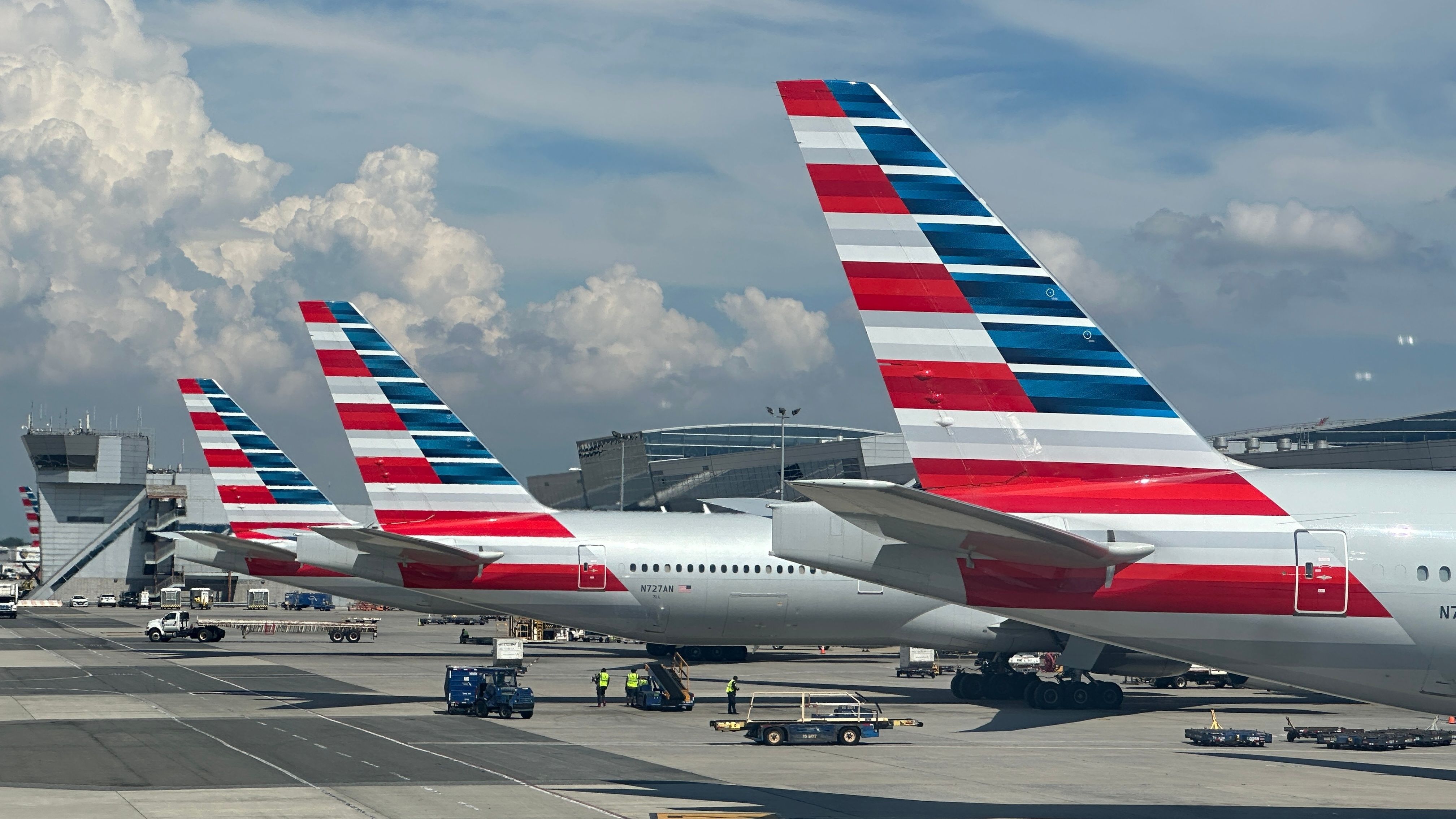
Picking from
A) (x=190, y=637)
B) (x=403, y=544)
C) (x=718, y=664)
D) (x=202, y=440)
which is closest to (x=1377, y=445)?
(x=718, y=664)

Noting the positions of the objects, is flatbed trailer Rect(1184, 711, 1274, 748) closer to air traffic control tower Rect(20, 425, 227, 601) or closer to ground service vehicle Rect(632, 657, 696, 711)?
ground service vehicle Rect(632, 657, 696, 711)

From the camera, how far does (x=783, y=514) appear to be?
1836 centimetres

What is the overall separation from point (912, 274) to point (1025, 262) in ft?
5.52

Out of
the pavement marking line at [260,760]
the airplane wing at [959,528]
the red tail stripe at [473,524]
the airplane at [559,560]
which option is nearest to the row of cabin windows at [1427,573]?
the airplane wing at [959,528]

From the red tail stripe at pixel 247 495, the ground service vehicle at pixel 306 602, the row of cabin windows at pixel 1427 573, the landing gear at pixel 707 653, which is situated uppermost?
the red tail stripe at pixel 247 495

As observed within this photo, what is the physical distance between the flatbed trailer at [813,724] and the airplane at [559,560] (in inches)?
156

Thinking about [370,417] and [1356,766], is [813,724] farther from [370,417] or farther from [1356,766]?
[370,417]

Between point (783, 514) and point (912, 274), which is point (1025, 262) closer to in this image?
point (912, 274)

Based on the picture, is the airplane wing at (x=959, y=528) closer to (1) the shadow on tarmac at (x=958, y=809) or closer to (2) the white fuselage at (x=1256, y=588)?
(2) the white fuselage at (x=1256, y=588)

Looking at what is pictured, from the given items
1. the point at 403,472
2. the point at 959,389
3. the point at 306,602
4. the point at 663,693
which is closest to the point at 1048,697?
the point at 663,693

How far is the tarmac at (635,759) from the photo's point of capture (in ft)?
74.7

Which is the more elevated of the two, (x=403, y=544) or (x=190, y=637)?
(x=403, y=544)

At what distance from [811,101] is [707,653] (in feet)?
149

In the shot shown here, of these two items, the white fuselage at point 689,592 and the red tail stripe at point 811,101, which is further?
the white fuselage at point 689,592
